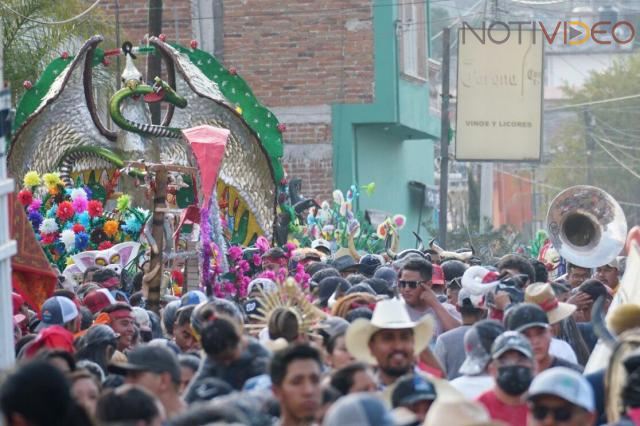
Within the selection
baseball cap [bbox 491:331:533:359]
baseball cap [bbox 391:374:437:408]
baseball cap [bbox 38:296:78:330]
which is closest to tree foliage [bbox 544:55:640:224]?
baseball cap [bbox 38:296:78:330]

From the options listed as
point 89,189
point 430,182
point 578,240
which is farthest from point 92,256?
point 430,182

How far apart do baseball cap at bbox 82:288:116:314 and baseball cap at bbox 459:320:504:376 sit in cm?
365

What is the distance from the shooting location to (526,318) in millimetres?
9234

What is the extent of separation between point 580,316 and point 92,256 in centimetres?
542

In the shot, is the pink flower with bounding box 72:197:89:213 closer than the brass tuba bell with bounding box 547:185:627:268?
No

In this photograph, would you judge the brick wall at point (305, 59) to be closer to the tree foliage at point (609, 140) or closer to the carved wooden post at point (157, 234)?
the carved wooden post at point (157, 234)

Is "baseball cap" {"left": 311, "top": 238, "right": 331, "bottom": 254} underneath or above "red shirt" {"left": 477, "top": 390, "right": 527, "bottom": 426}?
underneath

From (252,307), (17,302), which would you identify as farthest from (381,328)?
(17,302)

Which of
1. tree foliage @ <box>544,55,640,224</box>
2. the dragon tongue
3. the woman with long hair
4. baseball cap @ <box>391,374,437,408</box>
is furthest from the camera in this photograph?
tree foliage @ <box>544,55,640,224</box>

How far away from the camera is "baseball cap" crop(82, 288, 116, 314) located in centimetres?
1203

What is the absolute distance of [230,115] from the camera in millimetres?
17250

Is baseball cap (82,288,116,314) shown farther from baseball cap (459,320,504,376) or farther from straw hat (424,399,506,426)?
straw hat (424,399,506,426)

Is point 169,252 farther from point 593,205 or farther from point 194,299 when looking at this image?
point 593,205

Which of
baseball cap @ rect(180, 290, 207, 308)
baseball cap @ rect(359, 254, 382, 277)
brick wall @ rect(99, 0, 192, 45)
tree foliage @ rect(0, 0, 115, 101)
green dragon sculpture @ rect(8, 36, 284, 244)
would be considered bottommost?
baseball cap @ rect(359, 254, 382, 277)
